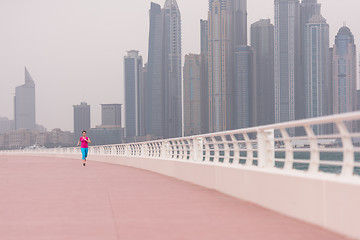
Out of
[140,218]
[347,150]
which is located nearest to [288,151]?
[347,150]

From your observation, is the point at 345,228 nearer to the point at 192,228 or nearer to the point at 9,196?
the point at 192,228

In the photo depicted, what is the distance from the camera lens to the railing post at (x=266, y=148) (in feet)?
39.7

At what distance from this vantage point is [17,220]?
9.34 metres

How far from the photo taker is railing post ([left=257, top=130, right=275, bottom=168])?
12.1 meters

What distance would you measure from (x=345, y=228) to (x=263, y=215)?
234 centimetres

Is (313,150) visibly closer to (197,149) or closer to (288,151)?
(288,151)

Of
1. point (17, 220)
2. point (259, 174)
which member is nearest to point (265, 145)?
point (259, 174)

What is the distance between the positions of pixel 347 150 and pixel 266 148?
4.12 metres

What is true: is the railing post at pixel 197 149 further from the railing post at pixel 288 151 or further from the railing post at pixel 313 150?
the railing post at pixel 313 150

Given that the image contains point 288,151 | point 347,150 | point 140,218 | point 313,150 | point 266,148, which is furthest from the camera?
point 266,148


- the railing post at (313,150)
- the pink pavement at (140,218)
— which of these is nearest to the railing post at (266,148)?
the pink pavement at (140,218)

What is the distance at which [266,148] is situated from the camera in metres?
12.3

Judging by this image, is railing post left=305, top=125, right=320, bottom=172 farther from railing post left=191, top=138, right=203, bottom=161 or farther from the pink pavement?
railing post left=191, top=138, right=203, bottom=161

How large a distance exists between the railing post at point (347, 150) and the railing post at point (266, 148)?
11.9 ft
